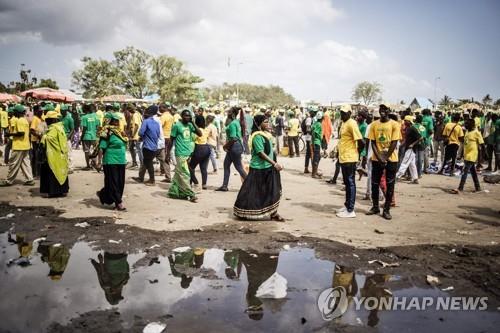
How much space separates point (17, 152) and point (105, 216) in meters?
4.02

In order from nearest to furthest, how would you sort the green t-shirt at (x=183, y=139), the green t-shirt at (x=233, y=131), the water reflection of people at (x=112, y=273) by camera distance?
the water reflection of people at (x=112, y=273), the green t-shirt at (x=183, y=139), the green t-shirt at (x=233, y=131)

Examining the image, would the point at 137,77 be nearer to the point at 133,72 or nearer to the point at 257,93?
the point at 133,72

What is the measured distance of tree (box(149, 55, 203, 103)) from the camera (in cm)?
5709

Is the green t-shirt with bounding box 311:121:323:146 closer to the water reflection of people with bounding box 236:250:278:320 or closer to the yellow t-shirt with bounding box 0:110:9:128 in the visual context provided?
the water reflection of people with bounding box 236:250:278:320

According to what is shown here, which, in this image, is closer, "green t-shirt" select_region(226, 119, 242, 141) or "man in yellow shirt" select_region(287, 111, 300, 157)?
"green t-shirt" select_region(226, 119, 242, 141)

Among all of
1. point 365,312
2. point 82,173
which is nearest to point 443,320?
point 365,312

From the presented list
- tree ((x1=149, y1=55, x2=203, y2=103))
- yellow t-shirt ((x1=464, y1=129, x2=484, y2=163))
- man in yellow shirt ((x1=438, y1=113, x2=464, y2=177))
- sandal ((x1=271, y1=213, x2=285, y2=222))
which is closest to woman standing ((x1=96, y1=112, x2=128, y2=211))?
sandal ((x1=271, y1=213, x2=285, y2=222))

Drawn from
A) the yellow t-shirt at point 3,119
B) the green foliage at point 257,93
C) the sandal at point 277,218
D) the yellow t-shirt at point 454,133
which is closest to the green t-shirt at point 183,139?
the sandal at point 277,218

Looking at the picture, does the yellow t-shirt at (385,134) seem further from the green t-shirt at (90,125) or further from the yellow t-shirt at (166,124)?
Answer: the green t-shirt at (90,125)

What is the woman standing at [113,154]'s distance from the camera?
7.28 m

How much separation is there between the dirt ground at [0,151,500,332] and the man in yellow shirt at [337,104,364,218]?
0.29 meters

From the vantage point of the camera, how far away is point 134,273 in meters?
4.59

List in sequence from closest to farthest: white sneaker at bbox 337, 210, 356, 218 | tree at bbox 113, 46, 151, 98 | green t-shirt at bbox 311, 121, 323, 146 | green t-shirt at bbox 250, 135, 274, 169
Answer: green t-shirt at bbox 250, 135, 274, 169 < white sneaker at bbox 337, 210, 356, 218 < green t-shirt at bbox 311, 121, 323, 146 < tree at bbox 113, 46, 151, 98

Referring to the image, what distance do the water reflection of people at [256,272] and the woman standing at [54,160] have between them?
5070 millimetres
